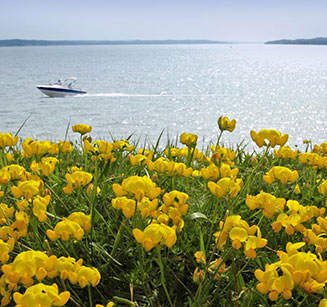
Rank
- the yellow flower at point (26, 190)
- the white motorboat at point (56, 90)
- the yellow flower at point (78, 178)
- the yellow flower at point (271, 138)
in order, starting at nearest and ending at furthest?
the yellow flower at point (26, 190), the yellow flower at point (78, 178), the yellow flower at point (271, 138), the white motorboat at point (56, 90)

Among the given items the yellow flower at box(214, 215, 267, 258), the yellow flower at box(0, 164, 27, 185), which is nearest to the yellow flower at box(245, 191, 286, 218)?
the yellow flower at box(214, 215, 267, 258)

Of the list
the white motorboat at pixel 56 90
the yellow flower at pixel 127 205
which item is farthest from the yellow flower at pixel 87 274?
the white motorboat at pixel 56 90

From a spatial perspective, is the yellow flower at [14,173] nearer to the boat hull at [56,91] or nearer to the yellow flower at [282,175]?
the yellow flower at [282,175]

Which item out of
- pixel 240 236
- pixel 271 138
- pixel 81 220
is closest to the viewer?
pixel 240 236

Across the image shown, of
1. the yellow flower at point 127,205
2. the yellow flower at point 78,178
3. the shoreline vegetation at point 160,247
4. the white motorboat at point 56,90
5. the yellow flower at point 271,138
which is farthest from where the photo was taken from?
the white motorboat at point 56,90

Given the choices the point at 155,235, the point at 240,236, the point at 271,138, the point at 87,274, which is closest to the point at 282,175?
the point at 271,138

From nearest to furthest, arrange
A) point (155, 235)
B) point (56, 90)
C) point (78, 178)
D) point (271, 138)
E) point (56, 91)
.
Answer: point (155, 235)
point (78, 178)
point (271, 138)
point (56, 90)
point (56, 91)

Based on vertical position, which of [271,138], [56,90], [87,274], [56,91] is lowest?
[56,91]

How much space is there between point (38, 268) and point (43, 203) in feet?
1.16

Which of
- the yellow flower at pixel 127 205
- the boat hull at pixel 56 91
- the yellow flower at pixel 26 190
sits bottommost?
the boat hull at pixel 56 91

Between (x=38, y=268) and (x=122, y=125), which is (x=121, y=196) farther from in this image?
(x=122, y=125)

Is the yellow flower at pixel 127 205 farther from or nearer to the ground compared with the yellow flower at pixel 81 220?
farther from the ground

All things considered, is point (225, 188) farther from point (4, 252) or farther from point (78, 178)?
point (4, 252)

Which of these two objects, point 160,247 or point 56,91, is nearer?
point 160,247
